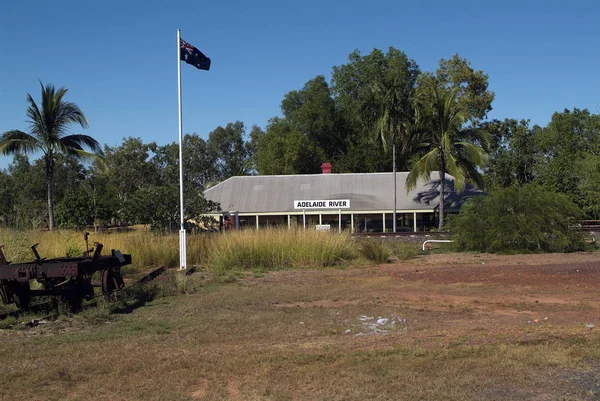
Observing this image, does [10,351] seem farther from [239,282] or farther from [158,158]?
[158,158]

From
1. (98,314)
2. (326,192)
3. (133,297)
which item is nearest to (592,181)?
(326,192)

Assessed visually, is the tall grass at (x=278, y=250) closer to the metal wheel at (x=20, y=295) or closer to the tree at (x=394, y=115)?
the metal wheel at (x=20, y=295)

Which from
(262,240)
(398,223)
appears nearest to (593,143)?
(398,223)

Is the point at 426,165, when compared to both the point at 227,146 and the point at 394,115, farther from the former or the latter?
the point at 227,146

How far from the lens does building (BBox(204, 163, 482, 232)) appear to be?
38.7 meters

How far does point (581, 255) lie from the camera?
66.3 ft

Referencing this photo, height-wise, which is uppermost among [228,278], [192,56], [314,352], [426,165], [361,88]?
[361,88]

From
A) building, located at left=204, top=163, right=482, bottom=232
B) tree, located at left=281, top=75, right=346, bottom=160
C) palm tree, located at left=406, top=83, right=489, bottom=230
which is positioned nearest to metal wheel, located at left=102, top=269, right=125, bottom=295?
palm tree, located at left=406, top=83, right=489, bottom=230

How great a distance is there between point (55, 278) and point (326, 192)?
30139 mm

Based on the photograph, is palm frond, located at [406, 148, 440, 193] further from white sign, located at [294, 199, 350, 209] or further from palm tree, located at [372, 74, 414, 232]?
white sign, located at [294, 199, 350, 209]

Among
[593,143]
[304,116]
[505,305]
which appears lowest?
[505,305]

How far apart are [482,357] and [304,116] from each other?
50.1 m

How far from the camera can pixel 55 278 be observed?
433 inches

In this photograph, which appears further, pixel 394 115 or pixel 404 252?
pixel 394 115
